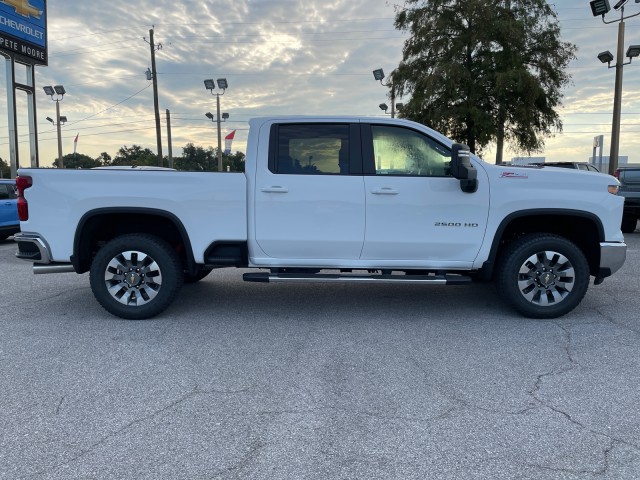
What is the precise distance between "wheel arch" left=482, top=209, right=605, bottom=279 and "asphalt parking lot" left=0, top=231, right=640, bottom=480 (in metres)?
0.66

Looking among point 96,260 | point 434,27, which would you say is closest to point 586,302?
point 96,260

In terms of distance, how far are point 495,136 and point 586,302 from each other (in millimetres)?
18028

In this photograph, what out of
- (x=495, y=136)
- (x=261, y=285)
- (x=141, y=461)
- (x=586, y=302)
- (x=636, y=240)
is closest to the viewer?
(x=141, y=461)

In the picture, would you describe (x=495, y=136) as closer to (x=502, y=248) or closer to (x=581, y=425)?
(x=502, y=248)

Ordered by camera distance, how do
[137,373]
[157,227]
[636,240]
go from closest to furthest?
[137,373] < [157,227] < [636,240]

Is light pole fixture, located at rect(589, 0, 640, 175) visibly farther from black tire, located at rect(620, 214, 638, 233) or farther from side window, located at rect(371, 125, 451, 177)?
side window, located at rect(371, 125, 451, 177)

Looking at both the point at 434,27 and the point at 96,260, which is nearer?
the point at 96,260

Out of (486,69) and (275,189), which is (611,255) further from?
(486,69)

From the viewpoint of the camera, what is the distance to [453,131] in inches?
902

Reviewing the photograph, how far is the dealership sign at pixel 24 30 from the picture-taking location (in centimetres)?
2019

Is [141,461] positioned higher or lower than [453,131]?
lower

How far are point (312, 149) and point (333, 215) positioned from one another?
2.47 feet

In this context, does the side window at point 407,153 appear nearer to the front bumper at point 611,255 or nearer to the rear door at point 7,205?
the front bumper at point 611,255

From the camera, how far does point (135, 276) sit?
4879 millimetres
